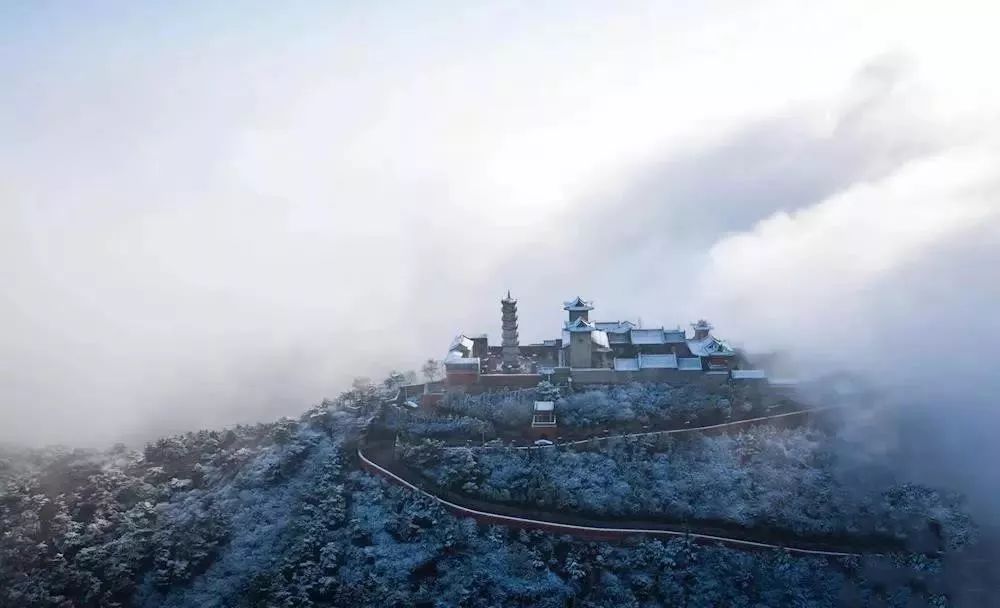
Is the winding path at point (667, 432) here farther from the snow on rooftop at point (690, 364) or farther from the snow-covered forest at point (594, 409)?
the snow on rooftop at point (690, 364)

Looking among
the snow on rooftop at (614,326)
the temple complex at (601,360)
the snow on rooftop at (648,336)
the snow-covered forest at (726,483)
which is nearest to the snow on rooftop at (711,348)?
the temple complex at (601,360)

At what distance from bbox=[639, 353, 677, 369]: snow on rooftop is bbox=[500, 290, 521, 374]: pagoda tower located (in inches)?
280

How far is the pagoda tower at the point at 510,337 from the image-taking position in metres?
40.5

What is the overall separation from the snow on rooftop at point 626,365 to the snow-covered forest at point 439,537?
6481 millimetres

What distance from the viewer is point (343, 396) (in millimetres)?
43094

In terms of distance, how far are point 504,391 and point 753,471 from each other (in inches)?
533

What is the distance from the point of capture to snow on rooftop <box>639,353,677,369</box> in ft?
128

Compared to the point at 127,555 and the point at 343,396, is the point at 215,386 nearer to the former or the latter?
the point at 343,396

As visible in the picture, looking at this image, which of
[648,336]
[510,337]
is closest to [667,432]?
[648,336]

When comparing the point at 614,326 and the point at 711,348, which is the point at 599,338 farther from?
the point at 711,348

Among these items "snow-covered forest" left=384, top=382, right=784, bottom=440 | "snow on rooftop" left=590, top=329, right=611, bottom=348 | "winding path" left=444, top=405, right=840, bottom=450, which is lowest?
"winding path" left=444, top=405, right=840, bottom=450

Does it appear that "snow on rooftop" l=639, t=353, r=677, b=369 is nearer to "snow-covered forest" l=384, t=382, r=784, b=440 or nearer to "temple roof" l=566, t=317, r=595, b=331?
"snow-covered forest" l=384, t=382, r=784, b=440

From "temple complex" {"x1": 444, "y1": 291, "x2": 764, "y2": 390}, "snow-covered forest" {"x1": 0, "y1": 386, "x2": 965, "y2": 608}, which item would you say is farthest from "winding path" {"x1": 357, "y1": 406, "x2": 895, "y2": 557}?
"temple complex" {"x1": 444, "y1": 291, "x2": 764, "y2": 390}

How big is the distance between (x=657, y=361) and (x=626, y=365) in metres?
1.74
